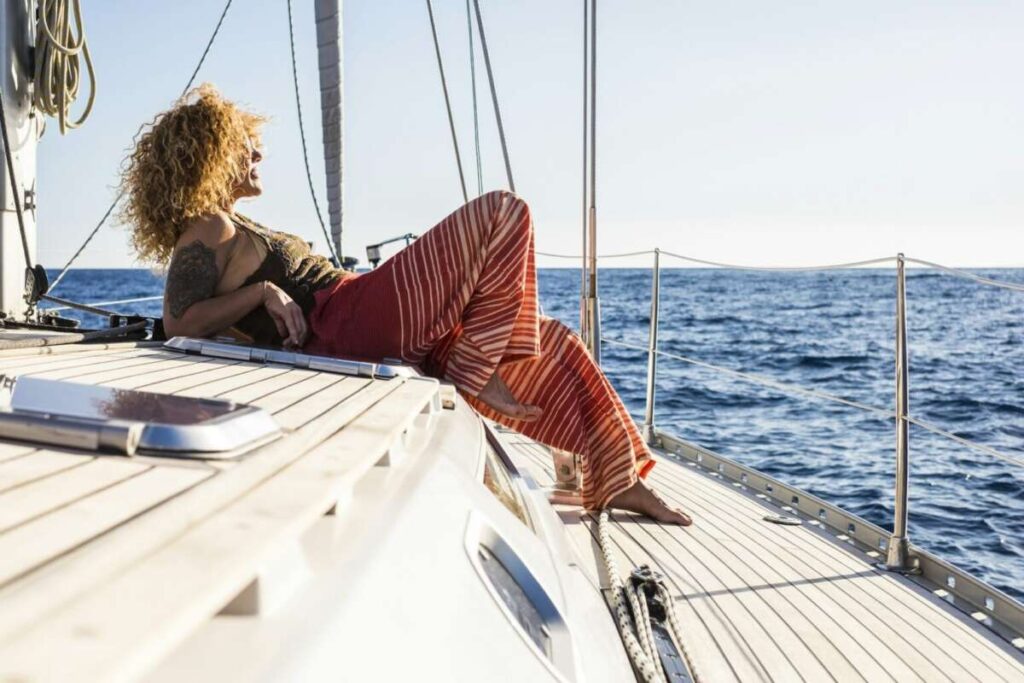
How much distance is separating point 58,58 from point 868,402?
7.23m

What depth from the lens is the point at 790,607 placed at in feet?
6.05

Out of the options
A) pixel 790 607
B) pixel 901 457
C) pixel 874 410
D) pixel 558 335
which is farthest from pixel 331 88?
pixel 790 607

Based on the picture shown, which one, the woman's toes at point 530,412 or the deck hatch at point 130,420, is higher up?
the deck hatch at point 130,420

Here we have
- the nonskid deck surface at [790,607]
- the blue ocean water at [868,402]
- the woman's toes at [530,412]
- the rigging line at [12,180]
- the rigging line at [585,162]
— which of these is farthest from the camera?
the blue ocean water at [868,402]

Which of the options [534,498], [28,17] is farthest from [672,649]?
[28,17]

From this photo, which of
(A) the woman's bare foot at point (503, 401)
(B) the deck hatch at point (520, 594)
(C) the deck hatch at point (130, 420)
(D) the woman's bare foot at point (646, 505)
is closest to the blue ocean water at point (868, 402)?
(D) the woman's bare foot at point (646, 505)

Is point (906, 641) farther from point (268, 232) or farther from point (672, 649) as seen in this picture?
point (268, 232)

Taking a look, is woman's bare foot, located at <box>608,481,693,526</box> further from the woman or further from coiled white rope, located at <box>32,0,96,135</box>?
coiled white rope, located at <box>32,0,96,135</box>

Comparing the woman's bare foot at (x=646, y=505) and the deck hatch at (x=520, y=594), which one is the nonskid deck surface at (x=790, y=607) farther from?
the deck hatch at (x=520, y=594)

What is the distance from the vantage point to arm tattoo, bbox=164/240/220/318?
2041 mm

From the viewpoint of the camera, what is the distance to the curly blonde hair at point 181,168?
2078 mm

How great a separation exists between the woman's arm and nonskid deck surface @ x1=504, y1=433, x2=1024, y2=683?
22.9 inches

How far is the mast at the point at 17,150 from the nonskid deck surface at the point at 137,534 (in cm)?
171

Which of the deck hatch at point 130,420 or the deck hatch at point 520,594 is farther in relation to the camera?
the deck hatch at point 520,594
